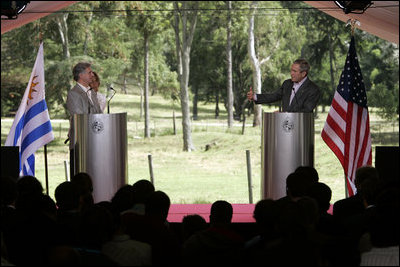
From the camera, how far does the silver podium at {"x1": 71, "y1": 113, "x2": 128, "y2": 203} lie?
20.8 feet

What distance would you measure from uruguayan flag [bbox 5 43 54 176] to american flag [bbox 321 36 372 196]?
306 centimetres

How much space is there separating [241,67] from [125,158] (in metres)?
33.1

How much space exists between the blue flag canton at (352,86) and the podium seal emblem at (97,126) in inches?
111

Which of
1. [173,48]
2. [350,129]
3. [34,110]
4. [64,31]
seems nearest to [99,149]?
[34,110]

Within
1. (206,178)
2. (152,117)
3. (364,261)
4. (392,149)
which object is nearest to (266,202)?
(364,261)

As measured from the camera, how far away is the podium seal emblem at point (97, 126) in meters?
6.32

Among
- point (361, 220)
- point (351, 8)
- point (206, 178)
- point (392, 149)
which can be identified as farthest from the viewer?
point (206, 178)

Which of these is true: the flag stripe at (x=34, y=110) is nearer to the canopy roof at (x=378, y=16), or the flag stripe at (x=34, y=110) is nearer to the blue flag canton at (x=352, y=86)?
the blue flag canton at (x=352, y=86)

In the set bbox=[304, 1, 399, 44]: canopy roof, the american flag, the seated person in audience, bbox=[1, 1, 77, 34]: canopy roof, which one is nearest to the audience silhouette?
the seated person in audience

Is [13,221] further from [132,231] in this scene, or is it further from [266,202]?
[266,202]

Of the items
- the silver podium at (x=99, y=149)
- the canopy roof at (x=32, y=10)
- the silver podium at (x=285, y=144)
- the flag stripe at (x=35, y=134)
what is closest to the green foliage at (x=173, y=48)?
the canopy roof at (x=32, y=10)

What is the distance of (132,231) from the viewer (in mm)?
3895

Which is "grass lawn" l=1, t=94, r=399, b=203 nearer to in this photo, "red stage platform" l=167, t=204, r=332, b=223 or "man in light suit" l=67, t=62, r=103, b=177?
"red stage platform" l=167, t=204, r=332, b=223

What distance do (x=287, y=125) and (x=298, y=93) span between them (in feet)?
1.98
